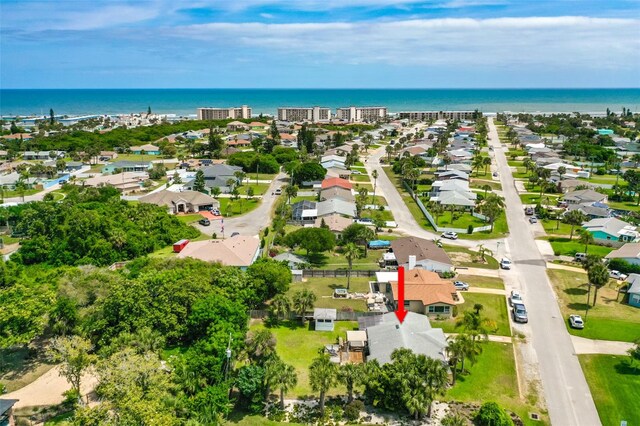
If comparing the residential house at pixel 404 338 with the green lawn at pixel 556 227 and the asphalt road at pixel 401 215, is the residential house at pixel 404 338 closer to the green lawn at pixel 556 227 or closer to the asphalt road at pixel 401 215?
the asphalt road at pixel 401 215

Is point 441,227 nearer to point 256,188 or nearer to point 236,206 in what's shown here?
point 236,206

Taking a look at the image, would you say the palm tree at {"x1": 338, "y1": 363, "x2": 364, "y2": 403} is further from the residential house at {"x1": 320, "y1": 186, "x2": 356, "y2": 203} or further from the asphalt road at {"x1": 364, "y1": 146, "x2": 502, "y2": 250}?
the residential house at {"x1": 320, "y1": 186, "x2": 356, "y2": 203}

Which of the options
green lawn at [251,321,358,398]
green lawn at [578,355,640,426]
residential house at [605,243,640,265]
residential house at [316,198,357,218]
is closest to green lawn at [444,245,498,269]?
residential house at [605,243,640,265]

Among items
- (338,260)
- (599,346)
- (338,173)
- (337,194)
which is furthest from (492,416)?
(338,173)

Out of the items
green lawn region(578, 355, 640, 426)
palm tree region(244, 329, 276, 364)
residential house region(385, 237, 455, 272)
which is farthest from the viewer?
residential house region(385, 237, 455, 272)

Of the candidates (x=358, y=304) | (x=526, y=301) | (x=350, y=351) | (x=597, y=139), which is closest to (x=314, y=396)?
(x=350, y=351)

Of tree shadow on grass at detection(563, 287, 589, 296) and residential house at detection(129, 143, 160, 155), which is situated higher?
residential house at detection(129, 143, 160, 155)

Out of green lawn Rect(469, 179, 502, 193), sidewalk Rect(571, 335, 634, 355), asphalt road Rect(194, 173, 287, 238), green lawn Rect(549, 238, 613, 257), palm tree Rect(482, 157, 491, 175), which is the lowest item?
sidewalk Rect(571, 335, 634, 355)
